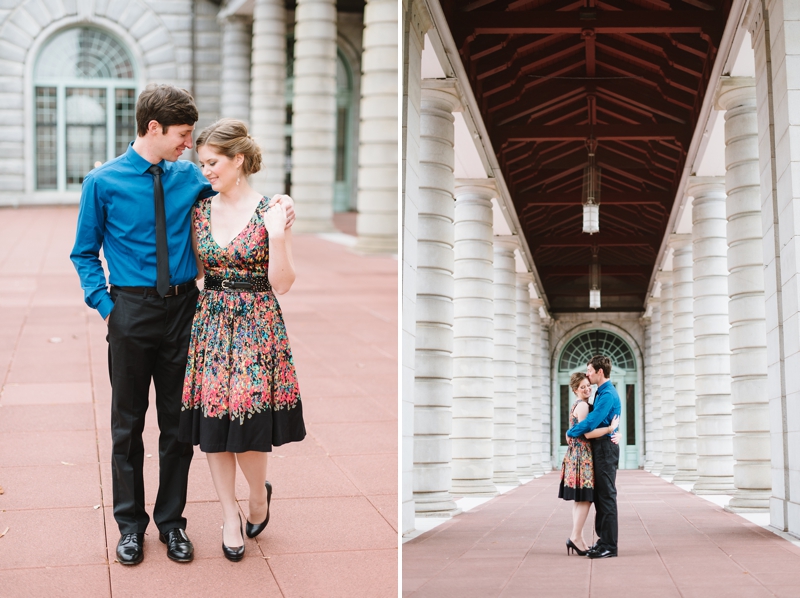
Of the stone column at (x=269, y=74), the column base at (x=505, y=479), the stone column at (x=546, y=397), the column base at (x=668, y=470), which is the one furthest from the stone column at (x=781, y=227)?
the stone column at (x=546, y=397)

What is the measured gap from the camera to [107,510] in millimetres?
5188

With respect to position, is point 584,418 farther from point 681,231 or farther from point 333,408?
point 681,231

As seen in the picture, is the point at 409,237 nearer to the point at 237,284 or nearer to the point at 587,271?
the point at 237,284

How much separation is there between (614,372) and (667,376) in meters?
12.3

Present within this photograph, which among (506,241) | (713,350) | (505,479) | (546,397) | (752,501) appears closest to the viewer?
(752,501)

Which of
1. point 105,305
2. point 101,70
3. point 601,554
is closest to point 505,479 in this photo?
point 601,554

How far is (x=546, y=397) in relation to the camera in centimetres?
3741

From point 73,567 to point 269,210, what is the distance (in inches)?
70.4

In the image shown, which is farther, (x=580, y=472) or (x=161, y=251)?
(x=580, y=472)

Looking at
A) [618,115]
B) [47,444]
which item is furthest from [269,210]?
[618,115]

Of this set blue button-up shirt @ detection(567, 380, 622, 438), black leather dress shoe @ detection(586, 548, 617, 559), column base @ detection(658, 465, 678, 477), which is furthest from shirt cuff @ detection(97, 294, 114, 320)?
column base @ detection(658, 465, 678, 477)

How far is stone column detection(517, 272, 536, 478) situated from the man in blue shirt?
18.7 meters

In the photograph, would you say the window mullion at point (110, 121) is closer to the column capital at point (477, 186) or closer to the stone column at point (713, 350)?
the column capital at point (477, 186)

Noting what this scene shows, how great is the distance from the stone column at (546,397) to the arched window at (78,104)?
16.5m
